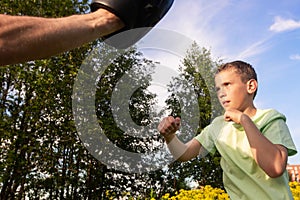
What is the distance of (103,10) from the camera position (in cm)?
107

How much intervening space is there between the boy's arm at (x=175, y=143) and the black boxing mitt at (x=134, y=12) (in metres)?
0.92

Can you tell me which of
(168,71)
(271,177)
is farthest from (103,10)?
(168,71)

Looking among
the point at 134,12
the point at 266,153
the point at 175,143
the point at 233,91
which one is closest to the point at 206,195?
the point at 175,143

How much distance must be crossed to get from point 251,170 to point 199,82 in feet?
14.2

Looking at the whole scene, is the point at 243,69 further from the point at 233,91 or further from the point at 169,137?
the point at 169,137

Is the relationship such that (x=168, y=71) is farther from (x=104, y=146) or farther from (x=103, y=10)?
(x=104, y=146)

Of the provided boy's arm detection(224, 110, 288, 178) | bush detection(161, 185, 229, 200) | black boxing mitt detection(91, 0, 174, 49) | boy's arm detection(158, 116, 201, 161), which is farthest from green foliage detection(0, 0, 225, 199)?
black boxing mitt detection(91, 0, 174, 49)

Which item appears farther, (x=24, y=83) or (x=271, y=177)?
(x=24, y=83)

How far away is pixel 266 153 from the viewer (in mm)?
1823

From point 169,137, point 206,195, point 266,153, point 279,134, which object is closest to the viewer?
point 266,153

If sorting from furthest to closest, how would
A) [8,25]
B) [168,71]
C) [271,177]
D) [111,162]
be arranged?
[111,162]
[168,71]
[271,177]
[8,25]

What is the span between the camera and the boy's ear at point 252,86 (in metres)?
2.23

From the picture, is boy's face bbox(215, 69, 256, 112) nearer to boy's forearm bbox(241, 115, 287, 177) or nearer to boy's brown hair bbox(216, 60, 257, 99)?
boy's brown hair bbox(216, 60, 257, 99)

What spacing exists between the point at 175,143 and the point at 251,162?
515 mm
